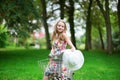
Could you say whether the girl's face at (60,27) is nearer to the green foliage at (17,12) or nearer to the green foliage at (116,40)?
the green foliage at (17,12)

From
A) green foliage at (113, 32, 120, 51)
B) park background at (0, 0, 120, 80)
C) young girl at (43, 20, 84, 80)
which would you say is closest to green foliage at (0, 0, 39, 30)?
park background at (0, 0, 120, 80)

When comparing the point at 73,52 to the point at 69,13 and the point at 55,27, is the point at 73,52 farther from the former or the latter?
the point at 69,13

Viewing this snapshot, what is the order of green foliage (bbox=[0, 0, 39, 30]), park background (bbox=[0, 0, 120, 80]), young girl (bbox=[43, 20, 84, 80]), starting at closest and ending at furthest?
young girl (bbox=[43, 20, 84, 80]) → park background (bbox=[0, 0, 120, 80]) → green foliage (bbox=[0, 0, 39, 30])

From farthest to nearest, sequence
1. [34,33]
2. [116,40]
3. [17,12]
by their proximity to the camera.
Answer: [116,40], [34,33], [17,12]

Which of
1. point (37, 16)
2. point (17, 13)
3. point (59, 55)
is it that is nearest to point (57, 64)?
point (59, 55)

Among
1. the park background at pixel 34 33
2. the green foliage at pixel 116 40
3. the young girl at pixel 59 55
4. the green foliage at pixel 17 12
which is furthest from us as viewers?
the green foliage at pixel 116 40

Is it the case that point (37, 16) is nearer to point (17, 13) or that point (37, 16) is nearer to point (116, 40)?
point (17, 13)

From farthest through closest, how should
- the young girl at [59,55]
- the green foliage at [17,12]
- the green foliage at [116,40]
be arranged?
the green foliage at [116,40], the green foliage at [17,12], the young girl at [59,55]

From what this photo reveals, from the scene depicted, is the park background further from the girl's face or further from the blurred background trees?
the girl's face

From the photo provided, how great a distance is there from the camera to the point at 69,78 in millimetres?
7797

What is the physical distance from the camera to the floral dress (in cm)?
775

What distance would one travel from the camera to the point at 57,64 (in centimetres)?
779

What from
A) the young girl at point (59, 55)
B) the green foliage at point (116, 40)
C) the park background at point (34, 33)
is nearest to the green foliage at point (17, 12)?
the park background at point (34, 33)

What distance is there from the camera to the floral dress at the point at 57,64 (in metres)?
7.75
